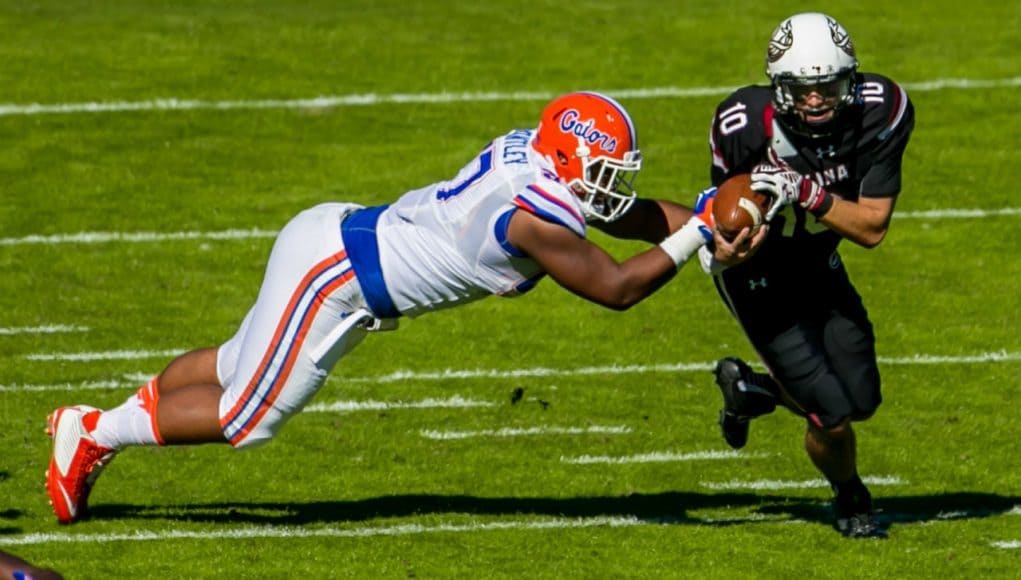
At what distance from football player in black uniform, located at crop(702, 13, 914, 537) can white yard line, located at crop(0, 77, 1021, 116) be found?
520 cm

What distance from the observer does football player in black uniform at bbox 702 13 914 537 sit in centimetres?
637

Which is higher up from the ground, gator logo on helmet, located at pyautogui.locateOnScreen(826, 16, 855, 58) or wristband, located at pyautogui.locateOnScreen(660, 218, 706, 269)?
gator logo on helmet, located at pyautogui.locateOnScreen(826, 16, 855, 58)

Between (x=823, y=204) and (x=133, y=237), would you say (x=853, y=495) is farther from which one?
(x=133, y=237)

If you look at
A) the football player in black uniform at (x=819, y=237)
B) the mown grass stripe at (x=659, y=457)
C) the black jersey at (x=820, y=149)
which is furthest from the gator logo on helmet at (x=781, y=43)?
the mown grass stripe at (x=659, y=457)

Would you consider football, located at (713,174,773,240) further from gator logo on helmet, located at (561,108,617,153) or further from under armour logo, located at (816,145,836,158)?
under armour logo, located at (816,145,836,158)

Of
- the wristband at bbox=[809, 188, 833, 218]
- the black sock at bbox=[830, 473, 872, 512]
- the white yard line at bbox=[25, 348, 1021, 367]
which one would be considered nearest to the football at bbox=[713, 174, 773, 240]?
the wristband at bbox=[809, 188, 833, 218]

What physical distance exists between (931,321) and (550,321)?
1711 mm

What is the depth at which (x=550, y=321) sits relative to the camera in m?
9.20

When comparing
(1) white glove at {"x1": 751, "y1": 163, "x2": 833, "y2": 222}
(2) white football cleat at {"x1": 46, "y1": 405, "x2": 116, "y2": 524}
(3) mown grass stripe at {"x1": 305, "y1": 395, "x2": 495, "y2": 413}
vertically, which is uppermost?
(1) white glove at {"x1": 751, "y1": 163, "x2": 833, "y2": 222}

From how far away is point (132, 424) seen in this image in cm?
646

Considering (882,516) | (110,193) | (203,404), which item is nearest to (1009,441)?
(882,516)

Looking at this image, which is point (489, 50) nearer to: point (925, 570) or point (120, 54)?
point (120, 54)

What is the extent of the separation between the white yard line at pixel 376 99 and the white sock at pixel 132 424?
17.3 ft

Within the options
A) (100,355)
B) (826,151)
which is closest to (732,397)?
(826,151)
